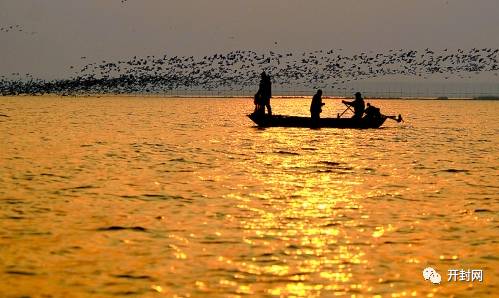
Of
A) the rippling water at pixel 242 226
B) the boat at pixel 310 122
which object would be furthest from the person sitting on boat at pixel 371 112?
the rippling water at pixel 242 226

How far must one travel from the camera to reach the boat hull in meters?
51.4

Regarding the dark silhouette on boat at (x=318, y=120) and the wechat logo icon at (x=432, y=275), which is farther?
the dark silhouette on boat at (x=318, y=120)

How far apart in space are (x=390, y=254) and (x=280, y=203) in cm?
606

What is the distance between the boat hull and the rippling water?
746 inches

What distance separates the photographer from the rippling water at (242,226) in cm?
1167

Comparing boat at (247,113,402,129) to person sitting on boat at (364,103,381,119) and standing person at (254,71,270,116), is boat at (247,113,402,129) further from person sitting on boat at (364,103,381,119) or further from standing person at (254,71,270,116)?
standing person at (254,71,270,116)

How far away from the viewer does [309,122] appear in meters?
51.7

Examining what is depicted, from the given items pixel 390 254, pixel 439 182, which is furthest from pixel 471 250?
pixel 439 182

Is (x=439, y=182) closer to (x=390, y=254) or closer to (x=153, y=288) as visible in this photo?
(x=390, y=254)

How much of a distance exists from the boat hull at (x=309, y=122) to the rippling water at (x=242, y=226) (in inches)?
746

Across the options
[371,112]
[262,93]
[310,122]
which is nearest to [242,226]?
[262,93]

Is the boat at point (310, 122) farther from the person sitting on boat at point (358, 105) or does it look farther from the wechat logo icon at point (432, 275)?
the wechat logo icon at point (432, 275)

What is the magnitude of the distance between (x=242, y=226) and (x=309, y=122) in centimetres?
3601

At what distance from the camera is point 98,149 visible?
38.2 meters
